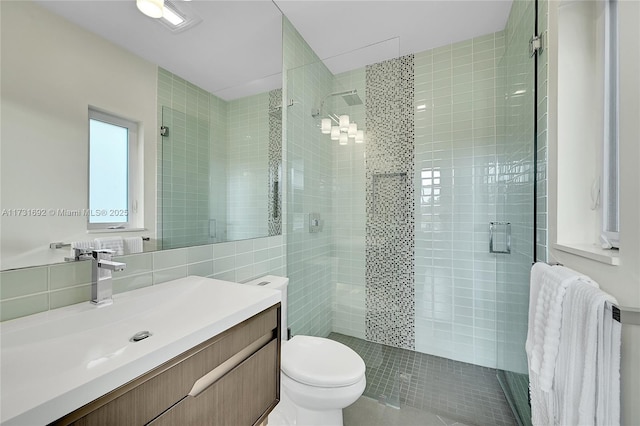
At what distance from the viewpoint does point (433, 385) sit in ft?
6.17

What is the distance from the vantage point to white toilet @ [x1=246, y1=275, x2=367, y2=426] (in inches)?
49.9

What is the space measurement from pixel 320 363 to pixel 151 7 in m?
1.83

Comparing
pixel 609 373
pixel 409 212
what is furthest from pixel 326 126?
pixel 609 373

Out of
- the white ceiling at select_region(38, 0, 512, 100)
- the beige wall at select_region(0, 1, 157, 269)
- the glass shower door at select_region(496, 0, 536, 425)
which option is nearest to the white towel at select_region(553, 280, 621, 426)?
the glass shower door at select_region(496, 0, 536, 425)

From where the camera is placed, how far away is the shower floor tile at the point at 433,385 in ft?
5.39

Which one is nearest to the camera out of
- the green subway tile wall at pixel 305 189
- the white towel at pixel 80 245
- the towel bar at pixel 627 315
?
the towel bar at pixel 627 315

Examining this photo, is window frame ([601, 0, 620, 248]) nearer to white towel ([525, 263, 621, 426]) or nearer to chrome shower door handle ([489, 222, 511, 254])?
white towel ([525, 263, 621, 426])

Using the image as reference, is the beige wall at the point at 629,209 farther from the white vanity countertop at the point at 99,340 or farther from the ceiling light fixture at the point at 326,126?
the ceiling light fixture at the point at 326,126

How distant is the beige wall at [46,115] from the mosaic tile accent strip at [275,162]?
3.04ft

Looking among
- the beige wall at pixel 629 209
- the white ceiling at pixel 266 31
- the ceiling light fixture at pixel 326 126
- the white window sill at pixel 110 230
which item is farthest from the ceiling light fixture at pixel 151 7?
the beige wall at pixel 629 209

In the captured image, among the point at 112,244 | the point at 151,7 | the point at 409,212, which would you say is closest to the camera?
the point at 112,244

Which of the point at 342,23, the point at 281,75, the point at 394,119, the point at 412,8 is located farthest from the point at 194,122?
the point at 412,8

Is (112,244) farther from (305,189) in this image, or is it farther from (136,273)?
(305,189)

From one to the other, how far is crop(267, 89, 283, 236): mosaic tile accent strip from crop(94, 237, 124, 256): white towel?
92cm
